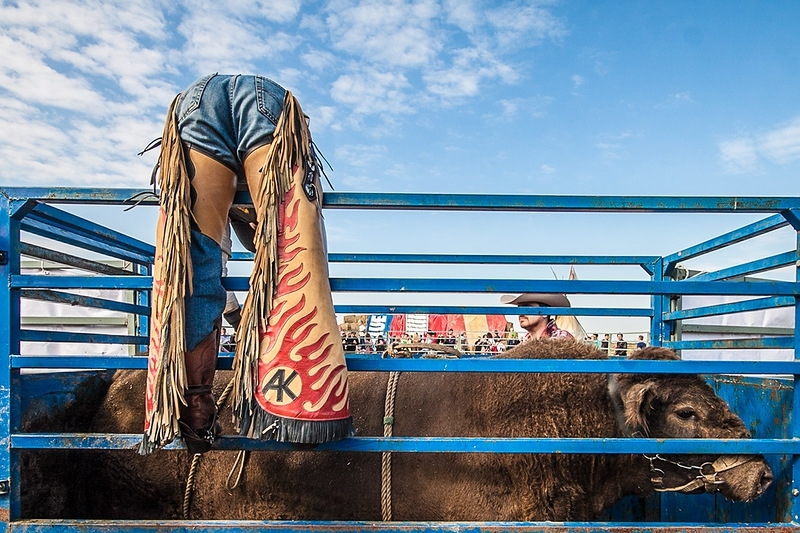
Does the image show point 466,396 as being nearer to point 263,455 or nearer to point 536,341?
point 536,341

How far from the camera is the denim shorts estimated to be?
1912 millimetres

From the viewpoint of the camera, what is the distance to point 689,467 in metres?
2.75

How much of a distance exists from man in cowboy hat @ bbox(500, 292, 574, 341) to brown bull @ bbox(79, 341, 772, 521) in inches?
55.9

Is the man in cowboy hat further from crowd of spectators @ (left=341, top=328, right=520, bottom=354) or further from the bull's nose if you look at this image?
the bull's nose

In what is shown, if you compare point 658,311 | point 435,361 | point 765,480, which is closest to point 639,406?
point 765,480

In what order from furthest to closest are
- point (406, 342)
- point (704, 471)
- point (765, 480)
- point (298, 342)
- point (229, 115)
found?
point (406, 342) → point (704, 471) → point (765, 480) → point (229, 115) → point (298, 342)

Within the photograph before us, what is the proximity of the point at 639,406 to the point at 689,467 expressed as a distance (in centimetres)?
36

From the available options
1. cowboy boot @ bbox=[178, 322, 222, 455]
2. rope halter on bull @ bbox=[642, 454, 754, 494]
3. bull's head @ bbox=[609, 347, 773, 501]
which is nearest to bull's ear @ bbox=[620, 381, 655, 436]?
bull's head @ bbox=[609, 347, 773, 501]

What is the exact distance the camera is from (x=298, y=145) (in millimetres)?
1935

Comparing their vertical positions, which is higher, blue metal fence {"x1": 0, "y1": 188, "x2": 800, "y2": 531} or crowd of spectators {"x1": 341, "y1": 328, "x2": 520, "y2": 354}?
blue metal fence {"x1": 0, "y1": 188, "x2": 800, "y2": 531}

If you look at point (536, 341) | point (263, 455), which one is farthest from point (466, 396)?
point (263, 455)

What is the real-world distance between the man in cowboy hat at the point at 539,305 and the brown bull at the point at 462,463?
1.42 m

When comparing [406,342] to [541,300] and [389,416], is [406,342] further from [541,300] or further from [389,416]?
[541,300]

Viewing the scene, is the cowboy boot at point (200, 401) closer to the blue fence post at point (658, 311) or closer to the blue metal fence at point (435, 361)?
the blue metal fence at point (435, 361)
